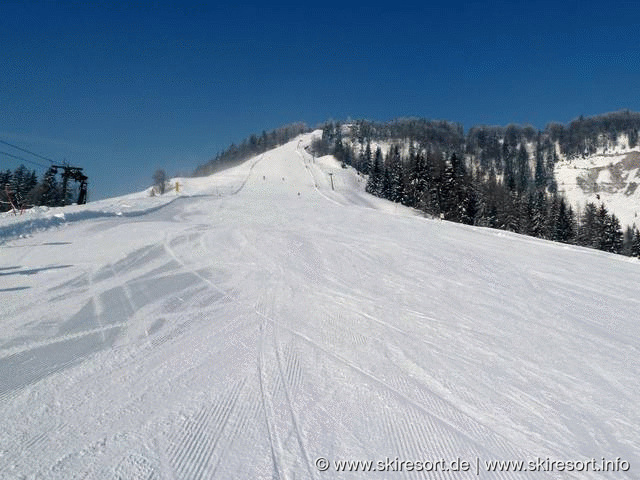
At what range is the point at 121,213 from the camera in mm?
19266

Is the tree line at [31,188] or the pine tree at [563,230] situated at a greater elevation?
the tree line at [31,188]

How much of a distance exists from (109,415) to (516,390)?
430cm

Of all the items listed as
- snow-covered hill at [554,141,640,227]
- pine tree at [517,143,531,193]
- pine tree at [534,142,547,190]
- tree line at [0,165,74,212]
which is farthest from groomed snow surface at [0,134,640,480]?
pine tree at [534,142,547,190]

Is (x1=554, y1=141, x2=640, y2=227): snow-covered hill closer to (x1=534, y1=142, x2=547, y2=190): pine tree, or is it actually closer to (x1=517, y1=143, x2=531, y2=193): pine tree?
(x1=534, y1=142, x2=547, y2=190): pine tree

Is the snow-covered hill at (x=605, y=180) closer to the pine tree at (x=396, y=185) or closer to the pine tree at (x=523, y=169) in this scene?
the pine tree at (x=523, y=169)

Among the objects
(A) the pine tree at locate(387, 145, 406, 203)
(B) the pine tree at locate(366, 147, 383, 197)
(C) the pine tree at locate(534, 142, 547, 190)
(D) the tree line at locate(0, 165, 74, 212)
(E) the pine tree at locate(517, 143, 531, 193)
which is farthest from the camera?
(C) the pine tree at locate(534, 142, 547, 190)

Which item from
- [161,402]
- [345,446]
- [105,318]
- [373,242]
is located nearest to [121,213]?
[373,242]

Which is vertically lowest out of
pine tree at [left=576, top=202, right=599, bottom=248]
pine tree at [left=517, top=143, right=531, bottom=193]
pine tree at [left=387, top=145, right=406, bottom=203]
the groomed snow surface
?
pine tree at [left=576, top=202, right=599, bottom=248]

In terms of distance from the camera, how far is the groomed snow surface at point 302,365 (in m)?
3.24

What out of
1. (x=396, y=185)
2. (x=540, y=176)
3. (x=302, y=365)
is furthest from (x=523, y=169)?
(x=302, y=365)

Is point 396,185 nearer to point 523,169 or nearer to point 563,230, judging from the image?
point 563,230

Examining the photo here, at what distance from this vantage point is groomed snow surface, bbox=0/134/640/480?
10.6 ft

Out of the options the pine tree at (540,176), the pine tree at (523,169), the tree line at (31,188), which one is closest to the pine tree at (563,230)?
the tree line at (31,188)

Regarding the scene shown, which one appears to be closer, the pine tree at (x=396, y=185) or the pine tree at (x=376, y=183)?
the pine tree at (x=396, y=185)
